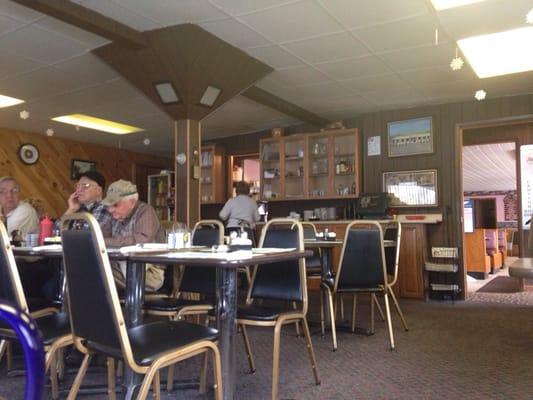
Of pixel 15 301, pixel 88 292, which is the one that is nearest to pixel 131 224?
pixel 15 301

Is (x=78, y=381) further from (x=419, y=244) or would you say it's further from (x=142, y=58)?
(x=419, y=244)

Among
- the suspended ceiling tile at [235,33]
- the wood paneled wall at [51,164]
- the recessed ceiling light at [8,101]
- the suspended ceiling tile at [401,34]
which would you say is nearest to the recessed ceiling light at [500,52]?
the suspended ceiling tile at [401,34]

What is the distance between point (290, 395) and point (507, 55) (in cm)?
393

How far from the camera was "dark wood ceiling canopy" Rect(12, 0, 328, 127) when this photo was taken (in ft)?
12.6

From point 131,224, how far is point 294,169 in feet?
15.9

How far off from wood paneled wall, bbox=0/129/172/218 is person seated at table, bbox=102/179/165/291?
5.83 meters

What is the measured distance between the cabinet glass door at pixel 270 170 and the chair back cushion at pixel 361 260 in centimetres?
418

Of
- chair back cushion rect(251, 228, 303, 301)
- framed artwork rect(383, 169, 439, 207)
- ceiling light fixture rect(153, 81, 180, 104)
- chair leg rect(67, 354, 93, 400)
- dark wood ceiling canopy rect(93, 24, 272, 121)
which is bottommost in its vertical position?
chair leg rect(67, 354, 93, 400)

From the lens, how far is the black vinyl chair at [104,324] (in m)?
1.48

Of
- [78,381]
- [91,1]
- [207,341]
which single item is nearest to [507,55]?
[91,1]

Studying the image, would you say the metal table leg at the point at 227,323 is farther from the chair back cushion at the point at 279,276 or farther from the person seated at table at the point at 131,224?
the person seated at table at the point at 131,224

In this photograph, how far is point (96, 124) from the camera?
7867mm

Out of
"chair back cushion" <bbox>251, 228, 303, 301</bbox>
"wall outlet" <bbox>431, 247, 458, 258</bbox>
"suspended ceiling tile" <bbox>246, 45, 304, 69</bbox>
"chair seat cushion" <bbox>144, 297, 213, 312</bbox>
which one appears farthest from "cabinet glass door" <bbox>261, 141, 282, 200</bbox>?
"chair seat cushion" <bbox>144, 297, 213, 312</bbox>

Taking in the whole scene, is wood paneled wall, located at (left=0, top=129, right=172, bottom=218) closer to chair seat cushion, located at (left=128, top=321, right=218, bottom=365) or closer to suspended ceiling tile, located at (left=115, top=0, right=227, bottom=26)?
suspended ceiling tile, located at (left=115, top=0, right=227, bottom=26)
